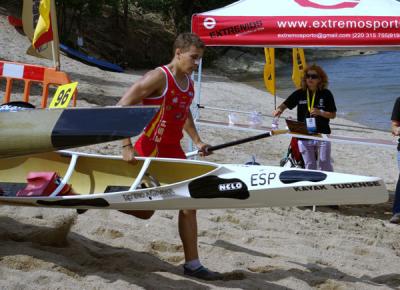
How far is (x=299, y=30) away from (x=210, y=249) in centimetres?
349

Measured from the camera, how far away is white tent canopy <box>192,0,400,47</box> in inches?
306

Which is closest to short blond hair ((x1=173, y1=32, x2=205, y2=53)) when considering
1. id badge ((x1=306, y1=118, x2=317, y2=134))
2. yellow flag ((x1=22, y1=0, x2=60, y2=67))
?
yellow flag ((x1=22, y1=0, x2=60, y2=67))

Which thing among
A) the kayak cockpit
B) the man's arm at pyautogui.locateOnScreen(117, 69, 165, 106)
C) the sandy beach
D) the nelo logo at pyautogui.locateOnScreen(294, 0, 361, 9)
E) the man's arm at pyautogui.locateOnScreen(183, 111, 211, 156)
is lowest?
the sandy beach

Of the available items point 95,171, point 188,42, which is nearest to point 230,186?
point 188,42

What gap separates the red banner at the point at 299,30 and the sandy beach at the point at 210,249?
74.1 inches

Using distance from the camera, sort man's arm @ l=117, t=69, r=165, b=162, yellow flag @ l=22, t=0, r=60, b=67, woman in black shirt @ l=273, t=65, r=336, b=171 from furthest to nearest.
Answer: woman in black shirt @ l=273, t=65, r=336, b=171 → yellow flag @ l=22, t=0, r=60, b=67 → man's arm @ l=117, t=69, r=165, b=162

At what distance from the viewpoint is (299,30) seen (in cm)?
798

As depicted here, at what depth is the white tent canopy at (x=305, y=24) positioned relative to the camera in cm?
777

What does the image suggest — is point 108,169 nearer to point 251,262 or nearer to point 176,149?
point 176,149

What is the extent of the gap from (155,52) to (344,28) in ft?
71.9

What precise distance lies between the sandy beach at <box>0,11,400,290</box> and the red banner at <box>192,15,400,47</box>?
188 centimetres

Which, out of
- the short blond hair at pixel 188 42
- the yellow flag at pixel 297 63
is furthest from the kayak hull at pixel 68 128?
the yellow flag at pixel 297 63

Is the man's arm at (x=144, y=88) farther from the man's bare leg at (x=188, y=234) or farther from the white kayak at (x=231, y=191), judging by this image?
the man's bare leg at (x=188, y=234)

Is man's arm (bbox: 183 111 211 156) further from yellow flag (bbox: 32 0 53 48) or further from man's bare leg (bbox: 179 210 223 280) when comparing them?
yellow flag (bbox: 32 0 53 48)
